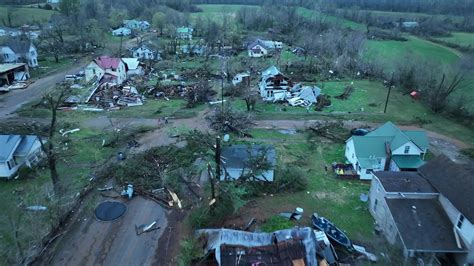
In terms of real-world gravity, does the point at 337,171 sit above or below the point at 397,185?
below

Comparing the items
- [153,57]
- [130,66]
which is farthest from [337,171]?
[153,57]

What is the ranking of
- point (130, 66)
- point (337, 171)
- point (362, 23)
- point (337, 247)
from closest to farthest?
1. point (337, 247)
2. point (337, 171)
3. point (130, 66)
4. point (362, 23)

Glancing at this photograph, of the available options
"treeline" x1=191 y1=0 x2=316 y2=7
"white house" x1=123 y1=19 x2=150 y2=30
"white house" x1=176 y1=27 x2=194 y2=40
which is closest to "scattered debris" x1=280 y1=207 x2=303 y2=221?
"white house" x1=176 y1=27 x2=194 y2=40

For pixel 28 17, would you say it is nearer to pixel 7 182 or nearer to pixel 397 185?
pixel 7 182

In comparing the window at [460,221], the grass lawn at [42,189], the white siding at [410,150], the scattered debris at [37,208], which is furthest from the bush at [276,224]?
the scattered debris at [37,208]

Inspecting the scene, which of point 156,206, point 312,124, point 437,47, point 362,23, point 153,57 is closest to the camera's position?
point 156,206

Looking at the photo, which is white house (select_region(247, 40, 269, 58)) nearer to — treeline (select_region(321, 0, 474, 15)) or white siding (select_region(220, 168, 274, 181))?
white siding (select_region(220, 168, 274, 181))

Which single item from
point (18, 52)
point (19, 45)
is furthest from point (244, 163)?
point (19, 45)

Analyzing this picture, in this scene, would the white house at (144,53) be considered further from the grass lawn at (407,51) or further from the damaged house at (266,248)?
the damaged house at (266,248)
